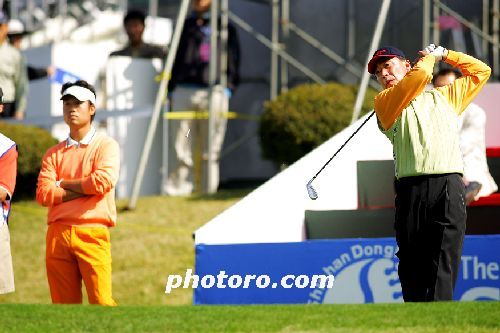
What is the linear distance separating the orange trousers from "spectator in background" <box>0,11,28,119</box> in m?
5.51

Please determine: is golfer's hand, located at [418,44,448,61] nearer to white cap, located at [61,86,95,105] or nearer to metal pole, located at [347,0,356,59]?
white cap, located at [61,86,95,105]

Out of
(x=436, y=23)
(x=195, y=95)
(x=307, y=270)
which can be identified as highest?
(x=436, y=23)

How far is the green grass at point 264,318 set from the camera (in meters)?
5.65

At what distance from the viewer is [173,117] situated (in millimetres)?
13383

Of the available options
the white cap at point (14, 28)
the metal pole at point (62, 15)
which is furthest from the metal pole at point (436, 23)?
the metal pole at point (62, 15)

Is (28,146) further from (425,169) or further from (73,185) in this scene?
(425,169)

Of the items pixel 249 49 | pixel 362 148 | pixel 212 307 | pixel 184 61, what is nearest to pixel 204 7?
pixel 184 61

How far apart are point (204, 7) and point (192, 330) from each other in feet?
25.7

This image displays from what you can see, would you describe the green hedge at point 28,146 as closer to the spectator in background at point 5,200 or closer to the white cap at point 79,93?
the white cap at point 79,93

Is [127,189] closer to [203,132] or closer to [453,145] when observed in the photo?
[203,132]

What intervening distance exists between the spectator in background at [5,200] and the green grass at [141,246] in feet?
10.7

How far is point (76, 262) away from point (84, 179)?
466mm

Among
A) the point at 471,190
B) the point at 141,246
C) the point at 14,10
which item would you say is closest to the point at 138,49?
the point at 141,246

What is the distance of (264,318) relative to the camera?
5926 millimetres
